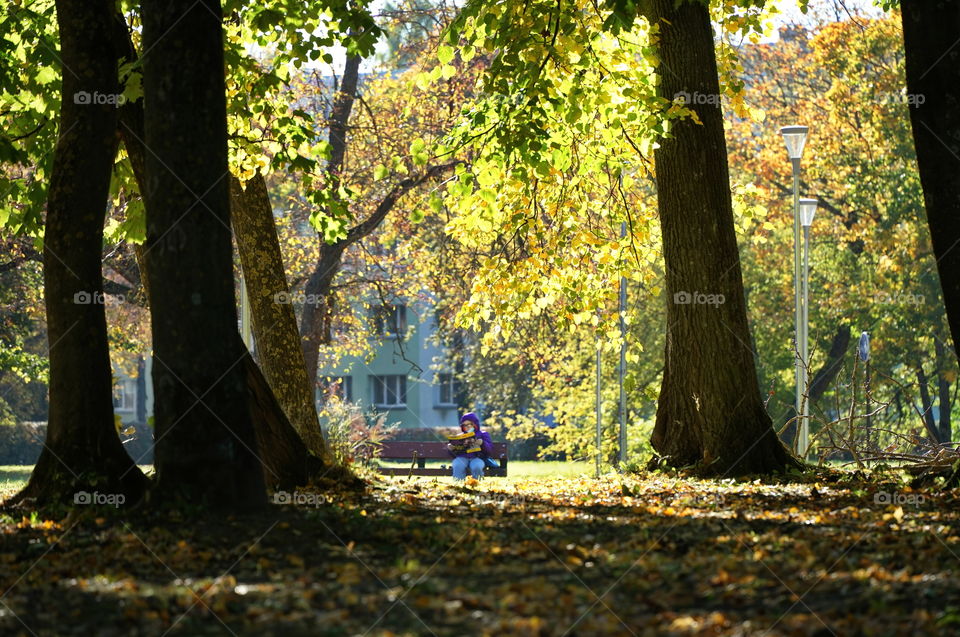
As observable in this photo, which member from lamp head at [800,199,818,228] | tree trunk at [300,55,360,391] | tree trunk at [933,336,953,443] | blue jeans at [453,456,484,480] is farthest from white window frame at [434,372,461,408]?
blue jeans at [453,456,484,480]

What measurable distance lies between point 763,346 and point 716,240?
81.7 feet

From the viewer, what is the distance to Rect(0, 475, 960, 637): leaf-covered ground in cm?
509

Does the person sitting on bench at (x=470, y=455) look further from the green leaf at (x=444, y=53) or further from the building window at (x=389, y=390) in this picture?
the building window at (x=389, y=390)

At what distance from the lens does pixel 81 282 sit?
8719mm

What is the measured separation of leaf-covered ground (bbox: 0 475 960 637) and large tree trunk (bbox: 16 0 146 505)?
1.93 feet

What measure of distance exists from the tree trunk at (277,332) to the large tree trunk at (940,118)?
5.79 m

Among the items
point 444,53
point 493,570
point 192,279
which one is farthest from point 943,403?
point 493,570

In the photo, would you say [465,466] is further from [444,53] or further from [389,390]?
[389,390]

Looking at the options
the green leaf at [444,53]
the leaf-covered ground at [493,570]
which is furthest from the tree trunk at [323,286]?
the leaf-covered ground at [493,570]

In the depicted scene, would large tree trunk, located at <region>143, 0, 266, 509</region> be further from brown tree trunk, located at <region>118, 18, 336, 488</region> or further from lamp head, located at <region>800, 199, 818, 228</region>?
lamp head, located at <region>800, 199, 818, 228</region>

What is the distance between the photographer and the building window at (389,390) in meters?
60.2

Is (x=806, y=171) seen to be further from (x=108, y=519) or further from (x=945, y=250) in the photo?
(x=108, y=519)

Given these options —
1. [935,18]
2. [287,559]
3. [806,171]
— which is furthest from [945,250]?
[806,171]

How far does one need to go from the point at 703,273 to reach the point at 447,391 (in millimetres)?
49350
